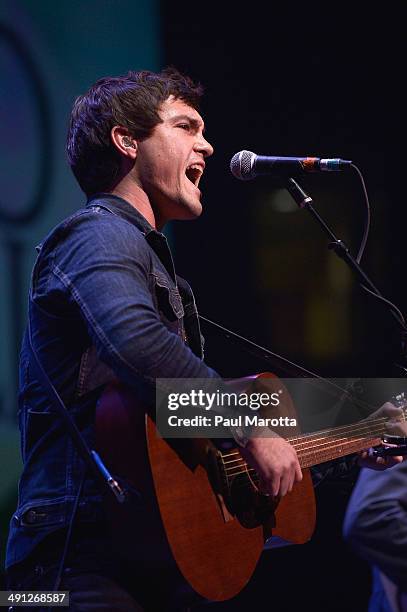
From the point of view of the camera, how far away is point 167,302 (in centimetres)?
176

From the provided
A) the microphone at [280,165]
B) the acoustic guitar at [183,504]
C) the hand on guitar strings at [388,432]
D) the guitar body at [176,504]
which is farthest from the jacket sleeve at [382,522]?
the microphone at [280,165]

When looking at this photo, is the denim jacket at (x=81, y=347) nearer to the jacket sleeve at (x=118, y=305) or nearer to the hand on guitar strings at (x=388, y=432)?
the jacket sleeve at (x=118, y=305)

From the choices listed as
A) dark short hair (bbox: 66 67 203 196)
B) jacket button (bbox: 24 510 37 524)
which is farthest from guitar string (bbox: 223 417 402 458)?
dark short hair (bbox: 66 67 203 196)

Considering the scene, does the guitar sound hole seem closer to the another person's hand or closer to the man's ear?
the another person's hand

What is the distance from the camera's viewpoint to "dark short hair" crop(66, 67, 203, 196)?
1.97 meters

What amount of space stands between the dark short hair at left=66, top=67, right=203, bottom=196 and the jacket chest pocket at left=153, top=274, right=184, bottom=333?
39 centimetres

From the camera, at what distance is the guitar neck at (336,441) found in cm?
200

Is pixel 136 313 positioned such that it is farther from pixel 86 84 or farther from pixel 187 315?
pixel 86 84

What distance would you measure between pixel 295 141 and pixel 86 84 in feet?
4.08

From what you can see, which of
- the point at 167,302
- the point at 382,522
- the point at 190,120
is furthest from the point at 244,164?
the point at 382,522

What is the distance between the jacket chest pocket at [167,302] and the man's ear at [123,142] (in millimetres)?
415

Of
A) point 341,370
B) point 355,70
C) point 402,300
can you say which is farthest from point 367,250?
point 355,70

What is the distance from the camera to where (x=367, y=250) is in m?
3.92

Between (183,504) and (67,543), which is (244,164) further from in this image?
(67,543)
